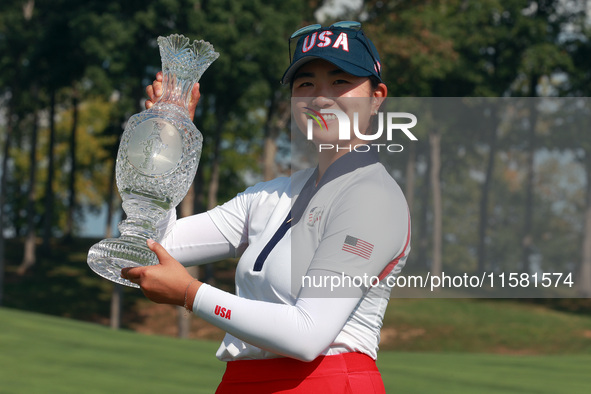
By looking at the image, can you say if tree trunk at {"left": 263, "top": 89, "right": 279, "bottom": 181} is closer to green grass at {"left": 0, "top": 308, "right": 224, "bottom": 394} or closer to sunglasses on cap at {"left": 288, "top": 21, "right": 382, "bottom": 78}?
green grass at {"left": 0, "top": 308, "right": 224, "bottom": 394}

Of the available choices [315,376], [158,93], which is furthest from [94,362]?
[315,376]

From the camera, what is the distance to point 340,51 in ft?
9.18

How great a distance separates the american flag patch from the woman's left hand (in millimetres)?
483

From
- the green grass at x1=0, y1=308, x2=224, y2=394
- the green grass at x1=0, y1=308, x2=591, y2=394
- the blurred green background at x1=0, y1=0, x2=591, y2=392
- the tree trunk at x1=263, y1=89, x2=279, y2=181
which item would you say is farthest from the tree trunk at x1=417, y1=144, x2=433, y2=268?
the tree trunk at x1=263, y1=89, x2=279, y2=181

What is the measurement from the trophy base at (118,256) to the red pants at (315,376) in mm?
502

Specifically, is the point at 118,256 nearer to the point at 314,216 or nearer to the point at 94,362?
the point at 314,216

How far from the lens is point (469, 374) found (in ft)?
41.2

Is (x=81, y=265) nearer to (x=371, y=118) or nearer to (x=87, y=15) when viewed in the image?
(x=87, y=15)

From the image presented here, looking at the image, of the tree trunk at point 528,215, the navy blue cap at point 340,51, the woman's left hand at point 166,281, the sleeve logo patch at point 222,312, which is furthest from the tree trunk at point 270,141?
the sleeve logo patch at point 222,312

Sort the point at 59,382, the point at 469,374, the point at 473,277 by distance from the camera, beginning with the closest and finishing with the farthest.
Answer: the point at 473,277, the point at 59,382, the point at 469,374

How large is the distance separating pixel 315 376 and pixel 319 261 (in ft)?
1.34

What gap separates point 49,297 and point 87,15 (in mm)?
12675

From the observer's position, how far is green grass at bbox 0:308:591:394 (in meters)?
10.2

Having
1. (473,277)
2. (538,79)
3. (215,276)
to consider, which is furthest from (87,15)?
(473,277)
